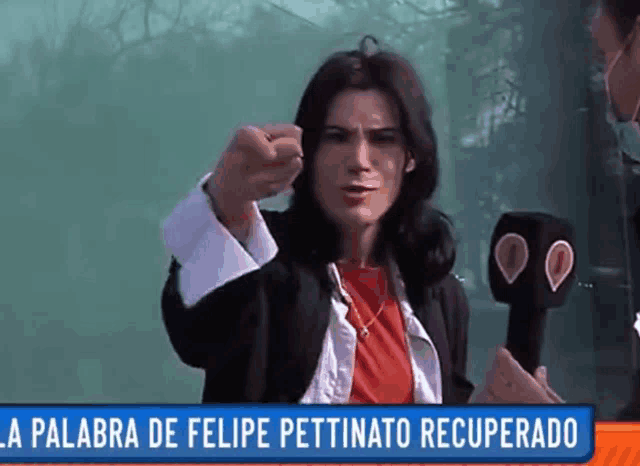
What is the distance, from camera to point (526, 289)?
2.24 meters

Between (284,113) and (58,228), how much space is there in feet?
1.87

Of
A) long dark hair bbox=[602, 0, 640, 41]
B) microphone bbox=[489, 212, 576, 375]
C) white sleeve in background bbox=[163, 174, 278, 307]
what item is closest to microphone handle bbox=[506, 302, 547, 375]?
microphone bbox=[489, 212, 576, 375]

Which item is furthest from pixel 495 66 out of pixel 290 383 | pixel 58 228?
pixel 58 228

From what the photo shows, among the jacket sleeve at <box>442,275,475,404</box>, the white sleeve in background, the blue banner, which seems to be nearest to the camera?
the white sleeve in background

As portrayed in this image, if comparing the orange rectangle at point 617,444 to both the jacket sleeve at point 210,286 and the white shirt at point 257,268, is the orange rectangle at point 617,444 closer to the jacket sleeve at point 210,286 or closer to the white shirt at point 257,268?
the white shirt at point 257,268

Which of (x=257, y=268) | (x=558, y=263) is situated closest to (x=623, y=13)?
(x=558, y=263)

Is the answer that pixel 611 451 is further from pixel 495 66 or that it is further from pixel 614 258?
pixel 495 66

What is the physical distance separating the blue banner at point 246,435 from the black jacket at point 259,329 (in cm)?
5

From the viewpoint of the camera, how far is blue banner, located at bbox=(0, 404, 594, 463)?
2186mm

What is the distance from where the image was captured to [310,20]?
→ 7.55 feet

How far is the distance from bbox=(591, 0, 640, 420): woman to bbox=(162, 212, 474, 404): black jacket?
0.80 m

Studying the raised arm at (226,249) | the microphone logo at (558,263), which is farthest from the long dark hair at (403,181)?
the microphone logo at (558,263)

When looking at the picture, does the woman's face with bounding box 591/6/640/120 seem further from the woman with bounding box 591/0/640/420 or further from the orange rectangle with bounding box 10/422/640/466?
the orange rectangle with bounding box 10/422/640/466

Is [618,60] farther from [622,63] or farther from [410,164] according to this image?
[410,164]
